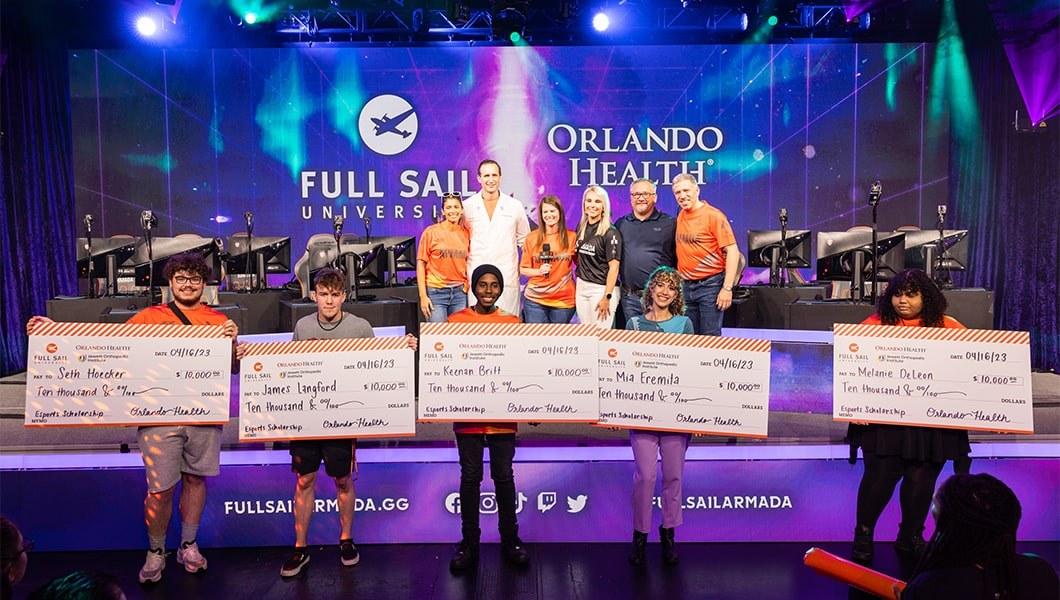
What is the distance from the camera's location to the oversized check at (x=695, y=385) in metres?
3.86

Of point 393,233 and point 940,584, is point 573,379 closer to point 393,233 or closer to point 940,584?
point 940,584

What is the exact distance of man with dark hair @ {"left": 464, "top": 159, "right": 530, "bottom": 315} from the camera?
5656 mm

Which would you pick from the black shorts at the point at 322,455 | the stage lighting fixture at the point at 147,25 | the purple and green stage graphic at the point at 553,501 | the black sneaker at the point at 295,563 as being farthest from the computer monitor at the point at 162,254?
the stage lighting fixture at the point at 147,25

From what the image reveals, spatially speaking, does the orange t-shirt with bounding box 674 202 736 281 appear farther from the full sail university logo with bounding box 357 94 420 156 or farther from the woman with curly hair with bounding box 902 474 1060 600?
the full sail university logo with bounding box 357 94 420 156

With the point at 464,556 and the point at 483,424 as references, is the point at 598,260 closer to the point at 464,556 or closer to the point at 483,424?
the point at 483,424

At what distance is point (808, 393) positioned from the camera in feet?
17.3

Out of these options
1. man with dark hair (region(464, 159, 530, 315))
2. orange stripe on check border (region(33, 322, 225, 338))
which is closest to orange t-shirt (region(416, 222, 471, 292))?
man with dark hair (region(464, 159, 530, 315))

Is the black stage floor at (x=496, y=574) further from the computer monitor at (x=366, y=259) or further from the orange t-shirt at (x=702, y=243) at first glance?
the computer monitor at (x=366, y=259)

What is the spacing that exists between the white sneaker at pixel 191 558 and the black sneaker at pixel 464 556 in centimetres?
126

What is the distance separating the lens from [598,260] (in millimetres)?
5453

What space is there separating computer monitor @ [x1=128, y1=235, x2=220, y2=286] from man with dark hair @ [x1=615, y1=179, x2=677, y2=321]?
355cm

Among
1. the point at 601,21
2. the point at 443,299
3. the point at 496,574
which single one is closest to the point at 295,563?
the point at 496,574

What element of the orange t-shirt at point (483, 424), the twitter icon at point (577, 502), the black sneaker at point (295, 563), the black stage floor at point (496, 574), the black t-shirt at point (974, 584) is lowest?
the black stage floor at point (496, 574)

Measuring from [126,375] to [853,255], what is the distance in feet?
17.8
